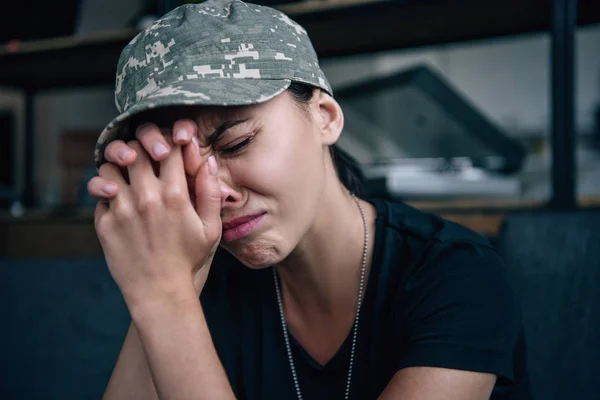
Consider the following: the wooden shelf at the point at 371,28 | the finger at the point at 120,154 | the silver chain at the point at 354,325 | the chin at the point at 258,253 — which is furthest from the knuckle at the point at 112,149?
the wooden shelf at the point at 371,28

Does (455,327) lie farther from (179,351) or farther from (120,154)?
(120,154)

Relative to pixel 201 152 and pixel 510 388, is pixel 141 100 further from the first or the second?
pixel 510 388

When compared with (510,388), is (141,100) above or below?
above

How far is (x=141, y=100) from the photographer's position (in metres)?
0.67

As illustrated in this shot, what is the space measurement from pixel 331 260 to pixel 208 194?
0.33 meters

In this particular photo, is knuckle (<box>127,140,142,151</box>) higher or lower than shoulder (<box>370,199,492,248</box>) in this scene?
higher

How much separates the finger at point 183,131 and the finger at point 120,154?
0.19 feet

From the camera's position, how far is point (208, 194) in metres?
0.68

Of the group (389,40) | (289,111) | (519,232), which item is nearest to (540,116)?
(389,40)

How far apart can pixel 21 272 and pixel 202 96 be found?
2.53 feet

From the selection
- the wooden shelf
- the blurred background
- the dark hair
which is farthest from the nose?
the wooden shelf

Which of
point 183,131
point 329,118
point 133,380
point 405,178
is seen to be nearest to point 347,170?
point 329,118

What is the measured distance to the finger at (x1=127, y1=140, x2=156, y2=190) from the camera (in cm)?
66

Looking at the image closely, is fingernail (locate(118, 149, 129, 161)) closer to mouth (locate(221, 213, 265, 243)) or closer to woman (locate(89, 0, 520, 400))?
woman (locate(89, 0, 520, 400))
